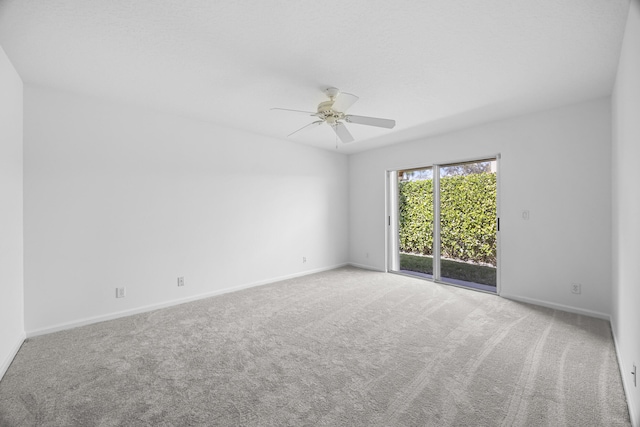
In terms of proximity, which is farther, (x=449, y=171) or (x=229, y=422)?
(x=449, y=171)

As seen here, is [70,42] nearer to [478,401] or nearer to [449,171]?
[478,401]

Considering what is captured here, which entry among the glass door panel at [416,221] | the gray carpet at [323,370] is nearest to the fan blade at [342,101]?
the gray carpet at [323,370]

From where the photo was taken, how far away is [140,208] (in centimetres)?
324

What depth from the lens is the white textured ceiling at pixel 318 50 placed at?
5.42 ft

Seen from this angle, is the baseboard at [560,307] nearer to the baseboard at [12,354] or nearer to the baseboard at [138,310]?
the baseboard at [138,310]

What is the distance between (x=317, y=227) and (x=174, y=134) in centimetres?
289

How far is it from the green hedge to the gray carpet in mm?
1258

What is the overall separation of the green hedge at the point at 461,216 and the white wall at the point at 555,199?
18.4 inches

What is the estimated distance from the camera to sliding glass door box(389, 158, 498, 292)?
4215 mm

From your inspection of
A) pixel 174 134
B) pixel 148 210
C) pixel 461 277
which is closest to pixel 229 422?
pixel 148 210

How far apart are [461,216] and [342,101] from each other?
3.00 meters

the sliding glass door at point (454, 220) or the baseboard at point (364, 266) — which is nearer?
the sliding glass door at point (454, 220)

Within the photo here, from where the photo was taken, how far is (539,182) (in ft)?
11.1

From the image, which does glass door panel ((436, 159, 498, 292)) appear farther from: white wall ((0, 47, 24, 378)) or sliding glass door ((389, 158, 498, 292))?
white wall ((0, 47, 24, 378))
